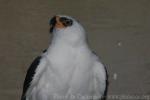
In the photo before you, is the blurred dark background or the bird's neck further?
the blurred dark background

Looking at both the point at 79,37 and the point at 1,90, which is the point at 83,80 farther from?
the point at 1,90

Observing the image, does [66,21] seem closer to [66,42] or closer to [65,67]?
[66,42]

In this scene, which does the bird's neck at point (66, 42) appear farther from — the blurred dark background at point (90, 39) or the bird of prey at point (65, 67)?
the blurred dark background at point (90, 39)

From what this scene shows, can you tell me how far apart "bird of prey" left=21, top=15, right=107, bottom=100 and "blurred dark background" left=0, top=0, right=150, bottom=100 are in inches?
25.8

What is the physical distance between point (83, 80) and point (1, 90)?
871 mm

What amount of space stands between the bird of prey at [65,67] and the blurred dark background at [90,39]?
66 centimetres

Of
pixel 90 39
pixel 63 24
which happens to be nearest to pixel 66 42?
pixel 63 24

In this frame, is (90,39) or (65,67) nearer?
(65,67)

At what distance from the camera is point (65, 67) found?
2.56 metres

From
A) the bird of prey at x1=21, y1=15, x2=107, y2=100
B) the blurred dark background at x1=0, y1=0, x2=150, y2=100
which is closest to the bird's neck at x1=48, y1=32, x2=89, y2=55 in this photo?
the bird of prey at x1=21, y1=15, x2=107, y2=100

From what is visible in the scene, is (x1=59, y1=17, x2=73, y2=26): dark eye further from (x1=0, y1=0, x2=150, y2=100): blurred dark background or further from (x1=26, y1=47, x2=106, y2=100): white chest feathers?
(x1=0, y1=0, x2=150, y2=100): blurred dark background

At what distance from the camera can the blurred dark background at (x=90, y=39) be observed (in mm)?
3291

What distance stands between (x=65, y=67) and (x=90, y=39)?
31.0 inches

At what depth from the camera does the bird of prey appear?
2568 mm
